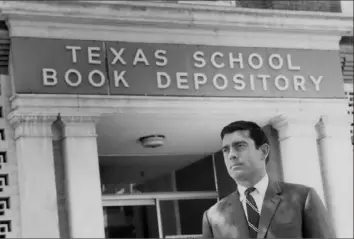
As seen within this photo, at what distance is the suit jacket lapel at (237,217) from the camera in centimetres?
492

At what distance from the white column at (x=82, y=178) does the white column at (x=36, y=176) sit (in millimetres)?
215

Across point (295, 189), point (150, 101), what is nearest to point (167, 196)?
point (150, 101)

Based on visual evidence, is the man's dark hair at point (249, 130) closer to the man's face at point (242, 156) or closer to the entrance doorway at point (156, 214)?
the man's face at point (242, 156)

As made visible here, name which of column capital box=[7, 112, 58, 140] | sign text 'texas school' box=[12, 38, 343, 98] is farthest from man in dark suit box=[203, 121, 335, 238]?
sign text 'texas school' box=[12, 38, 343, 98]

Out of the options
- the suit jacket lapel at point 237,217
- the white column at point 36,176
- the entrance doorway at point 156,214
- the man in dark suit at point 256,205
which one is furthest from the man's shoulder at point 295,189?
the entrance doorway at point 156,214

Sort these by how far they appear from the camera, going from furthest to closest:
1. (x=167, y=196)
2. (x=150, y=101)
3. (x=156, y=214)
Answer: (x=167, y=196) → (x=156, y=214) → (x=150, y=101)

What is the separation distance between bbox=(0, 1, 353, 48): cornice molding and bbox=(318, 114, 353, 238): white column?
1.35 metres

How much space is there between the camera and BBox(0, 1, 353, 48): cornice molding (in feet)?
32.9

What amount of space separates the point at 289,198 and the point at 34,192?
206 inches

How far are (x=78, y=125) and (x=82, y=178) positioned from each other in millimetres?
665

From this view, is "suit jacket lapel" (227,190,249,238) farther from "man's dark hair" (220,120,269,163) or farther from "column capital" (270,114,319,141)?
"column capital" (270,114,319,141)

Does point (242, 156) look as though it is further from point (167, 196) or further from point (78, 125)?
point (167, 196)

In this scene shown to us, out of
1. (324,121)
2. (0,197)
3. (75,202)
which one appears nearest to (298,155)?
(324,121)

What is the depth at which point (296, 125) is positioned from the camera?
37.6 ft
